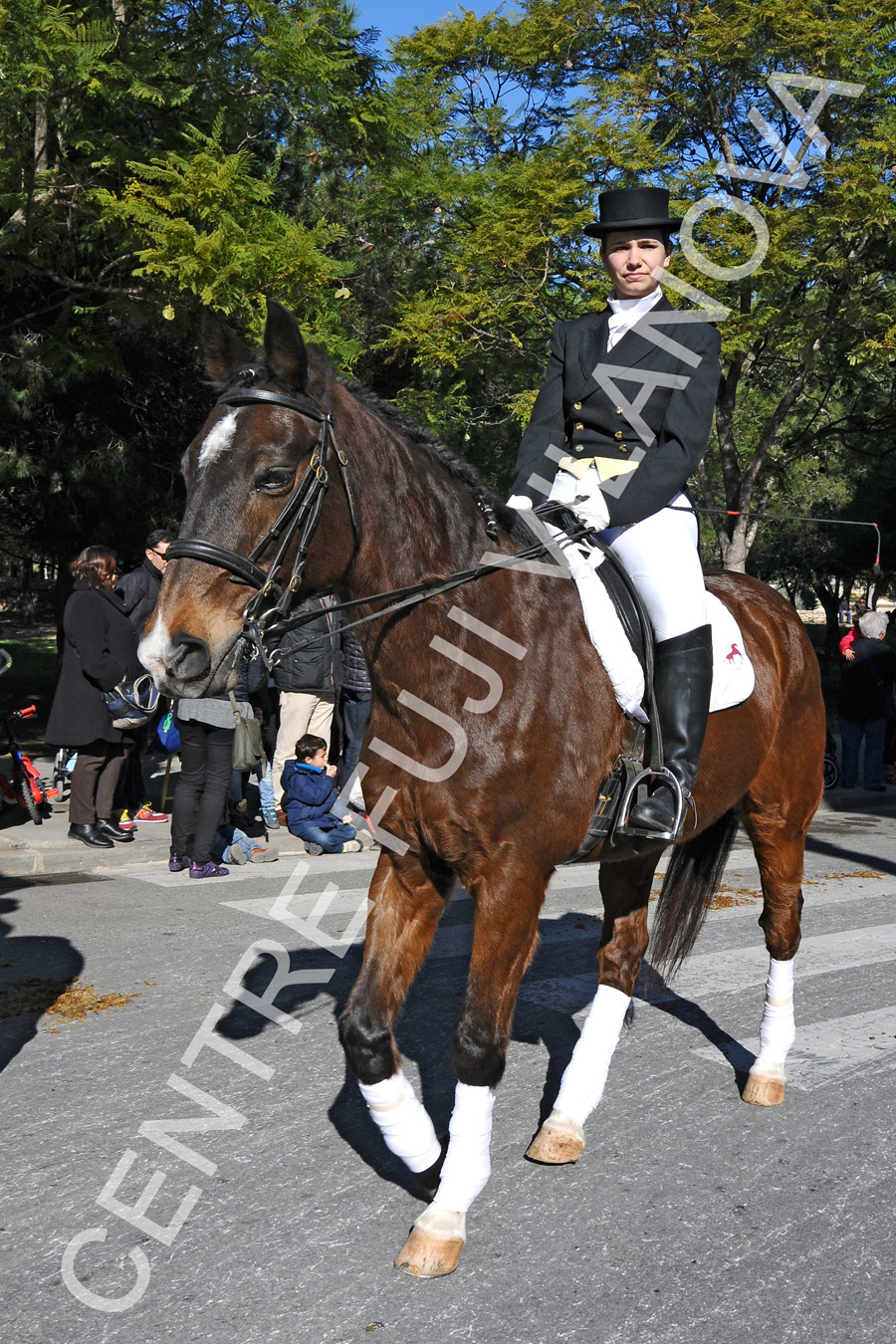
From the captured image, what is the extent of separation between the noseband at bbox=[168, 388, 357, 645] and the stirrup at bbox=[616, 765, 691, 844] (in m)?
1.36

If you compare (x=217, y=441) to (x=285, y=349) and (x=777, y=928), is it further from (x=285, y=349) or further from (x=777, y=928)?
(x=777, y=928)

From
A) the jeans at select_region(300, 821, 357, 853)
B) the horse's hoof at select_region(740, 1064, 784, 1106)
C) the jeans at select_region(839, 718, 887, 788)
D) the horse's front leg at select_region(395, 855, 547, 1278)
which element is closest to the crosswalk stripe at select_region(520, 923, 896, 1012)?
the horse's hoof at select_region(740, 1064, 784, 1106)

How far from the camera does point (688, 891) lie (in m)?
5.07

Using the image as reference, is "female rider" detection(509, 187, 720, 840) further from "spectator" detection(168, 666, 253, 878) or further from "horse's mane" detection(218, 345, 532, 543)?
"spectator" detection(168, 666, 253, 878)

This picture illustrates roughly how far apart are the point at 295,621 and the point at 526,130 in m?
17.9

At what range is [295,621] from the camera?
126 inches

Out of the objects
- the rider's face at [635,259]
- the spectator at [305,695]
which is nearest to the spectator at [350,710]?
the spectator at [305,695]

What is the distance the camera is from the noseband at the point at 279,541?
302 cm

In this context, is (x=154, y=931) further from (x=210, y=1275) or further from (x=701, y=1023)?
(x=210, y=1275)

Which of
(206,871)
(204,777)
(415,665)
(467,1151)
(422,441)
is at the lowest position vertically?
(206,871)

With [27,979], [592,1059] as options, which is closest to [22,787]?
[27,979]

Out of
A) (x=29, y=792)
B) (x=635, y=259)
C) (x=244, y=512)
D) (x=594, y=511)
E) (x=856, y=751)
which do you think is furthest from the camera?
(x=856, y=751)

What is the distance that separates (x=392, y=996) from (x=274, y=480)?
1557 millimetres

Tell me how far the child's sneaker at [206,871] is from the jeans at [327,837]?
46.7 inches
